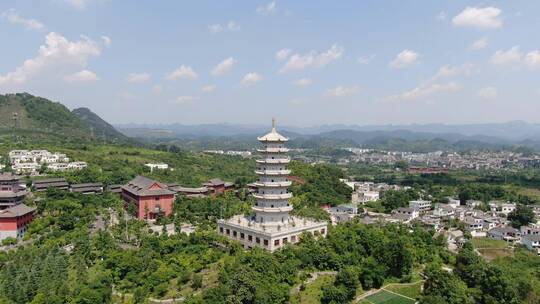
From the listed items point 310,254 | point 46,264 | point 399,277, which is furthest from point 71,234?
point 399,277

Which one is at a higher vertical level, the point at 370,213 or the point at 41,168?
the point at 41,168

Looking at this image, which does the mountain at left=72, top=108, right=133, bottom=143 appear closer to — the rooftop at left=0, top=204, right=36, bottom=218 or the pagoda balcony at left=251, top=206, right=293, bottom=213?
the rooftop at left=0, top=204, right=36, bottom=218

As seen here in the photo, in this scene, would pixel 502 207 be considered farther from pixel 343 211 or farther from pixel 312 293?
pixel 312 293

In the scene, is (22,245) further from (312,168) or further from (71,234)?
(312,168)

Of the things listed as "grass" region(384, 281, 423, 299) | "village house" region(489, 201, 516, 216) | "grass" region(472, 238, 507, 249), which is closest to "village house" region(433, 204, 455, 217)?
"village house" region(489, 201, 516, 216)

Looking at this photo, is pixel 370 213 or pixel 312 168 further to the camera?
pixel 312 168

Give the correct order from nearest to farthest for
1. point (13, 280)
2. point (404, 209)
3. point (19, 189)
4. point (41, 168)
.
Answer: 1. point (13, 280)
2. point (19, 189)
3. point (404, 209)
4. point (41, 168)

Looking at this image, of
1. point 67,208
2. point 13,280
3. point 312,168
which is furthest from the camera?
point 312,168
